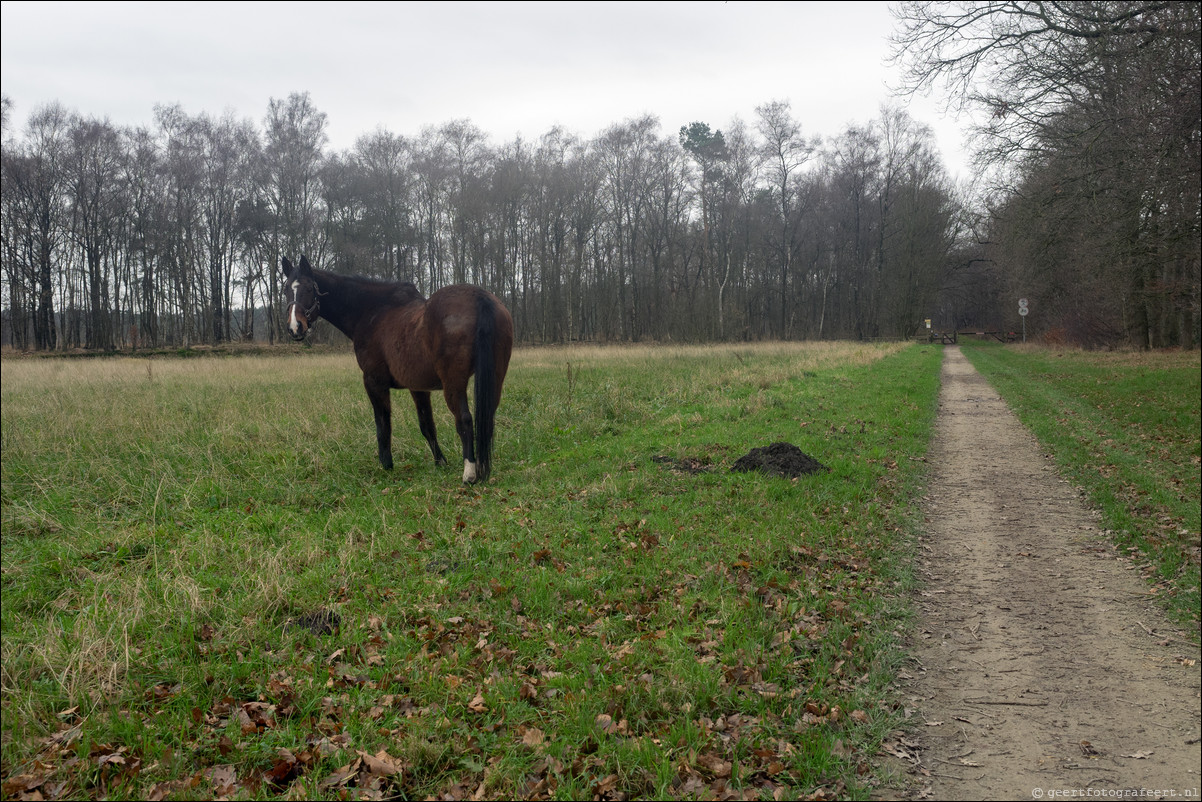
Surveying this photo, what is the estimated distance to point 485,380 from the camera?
25.6ft

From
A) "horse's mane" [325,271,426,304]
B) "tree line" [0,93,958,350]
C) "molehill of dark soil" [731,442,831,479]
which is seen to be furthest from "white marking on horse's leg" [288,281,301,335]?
"tree line" [0,93,958,350]

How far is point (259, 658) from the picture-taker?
13.2 feet

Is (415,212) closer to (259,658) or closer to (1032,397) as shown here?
(1032,397)

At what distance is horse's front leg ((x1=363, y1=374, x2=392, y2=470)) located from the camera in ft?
29.5

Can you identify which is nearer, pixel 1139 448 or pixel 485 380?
pixel 485 380

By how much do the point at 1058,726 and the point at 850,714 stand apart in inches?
35.5

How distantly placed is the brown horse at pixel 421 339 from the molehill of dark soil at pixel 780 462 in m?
3.07

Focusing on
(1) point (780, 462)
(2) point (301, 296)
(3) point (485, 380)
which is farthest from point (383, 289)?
(1) point (780, 462)

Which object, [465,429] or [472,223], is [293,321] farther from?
[472,223]

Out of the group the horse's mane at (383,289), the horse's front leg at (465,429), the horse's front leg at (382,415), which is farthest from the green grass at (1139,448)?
the horse's mane at (383,289)

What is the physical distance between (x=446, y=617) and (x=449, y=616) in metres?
0.03

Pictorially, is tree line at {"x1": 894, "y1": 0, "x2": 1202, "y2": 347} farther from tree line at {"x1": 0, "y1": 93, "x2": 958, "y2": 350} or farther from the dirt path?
tree line at {"x1": 0, "y1": 93, "x2": 958, "y2": 350}

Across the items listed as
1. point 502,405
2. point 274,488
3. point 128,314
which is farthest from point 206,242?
point 274,488

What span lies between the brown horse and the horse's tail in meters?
0.01
